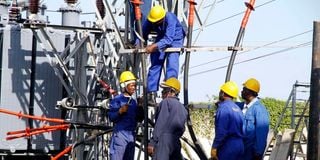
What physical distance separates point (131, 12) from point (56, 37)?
166 cm

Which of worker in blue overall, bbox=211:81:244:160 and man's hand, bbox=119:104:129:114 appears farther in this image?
man's hand, bbox=119:104:129:114

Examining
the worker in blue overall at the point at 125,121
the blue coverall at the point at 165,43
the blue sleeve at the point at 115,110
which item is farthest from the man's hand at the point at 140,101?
the blue sleeve at the point at 115,110

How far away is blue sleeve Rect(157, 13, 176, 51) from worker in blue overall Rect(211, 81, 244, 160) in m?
1.39

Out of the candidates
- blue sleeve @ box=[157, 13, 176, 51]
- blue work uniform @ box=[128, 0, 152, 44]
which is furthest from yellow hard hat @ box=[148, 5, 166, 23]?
blue work uniform @ box=[128, 0, 152, 44]

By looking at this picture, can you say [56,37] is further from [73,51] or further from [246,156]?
[246,156]

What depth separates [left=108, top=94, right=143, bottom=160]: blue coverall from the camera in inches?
394

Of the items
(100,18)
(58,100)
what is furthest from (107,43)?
(58,100)

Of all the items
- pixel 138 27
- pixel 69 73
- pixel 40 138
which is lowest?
pixel 40 138

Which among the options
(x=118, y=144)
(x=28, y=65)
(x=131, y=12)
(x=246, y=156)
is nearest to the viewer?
(x=246, y=156)

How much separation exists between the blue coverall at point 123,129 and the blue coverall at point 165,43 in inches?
17.8

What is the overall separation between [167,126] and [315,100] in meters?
1.95

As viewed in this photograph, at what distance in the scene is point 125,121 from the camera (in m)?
10.0

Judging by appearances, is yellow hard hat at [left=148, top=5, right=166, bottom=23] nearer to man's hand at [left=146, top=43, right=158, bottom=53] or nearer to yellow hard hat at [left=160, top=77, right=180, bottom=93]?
man's hand at [left=146, top=43, right=158, bottom=53]

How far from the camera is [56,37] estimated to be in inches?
477
